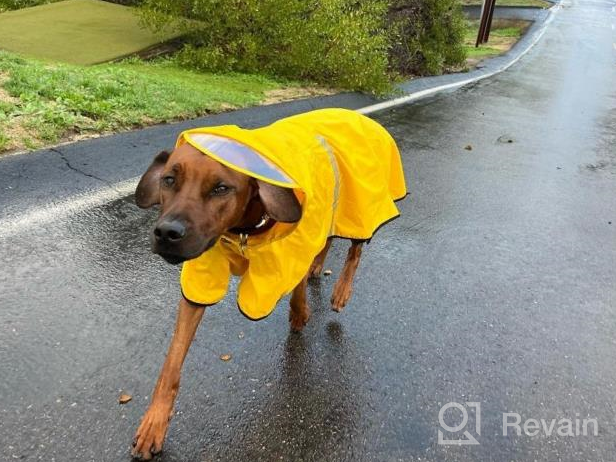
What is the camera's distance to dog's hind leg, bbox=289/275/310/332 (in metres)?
3.23

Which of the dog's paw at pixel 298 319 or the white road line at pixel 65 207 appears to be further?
the white road line at pixel 65 207

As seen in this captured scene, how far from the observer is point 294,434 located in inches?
102

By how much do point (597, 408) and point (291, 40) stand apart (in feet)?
26.0

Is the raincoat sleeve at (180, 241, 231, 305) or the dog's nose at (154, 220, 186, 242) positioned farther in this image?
the raincoat sleeve at (180, 241, 231, 305)

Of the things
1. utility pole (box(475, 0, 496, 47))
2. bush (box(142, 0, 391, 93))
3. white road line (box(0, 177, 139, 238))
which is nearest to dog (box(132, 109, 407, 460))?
white road line (box(0, 177, 139, 238))

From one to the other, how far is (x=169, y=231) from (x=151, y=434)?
0.87m

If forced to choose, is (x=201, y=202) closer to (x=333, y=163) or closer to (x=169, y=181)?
(x=169, y=181)

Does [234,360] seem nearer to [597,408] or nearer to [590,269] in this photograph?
[597,408]

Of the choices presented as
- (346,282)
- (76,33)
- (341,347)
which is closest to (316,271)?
(346,282)

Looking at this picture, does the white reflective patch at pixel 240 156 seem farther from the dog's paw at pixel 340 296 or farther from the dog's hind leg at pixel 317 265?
the dog's hind leg at pixel 317 265

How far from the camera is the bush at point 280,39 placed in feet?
31.2

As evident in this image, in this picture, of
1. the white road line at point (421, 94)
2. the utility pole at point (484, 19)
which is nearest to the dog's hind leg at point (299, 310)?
the white road line at point (421, 94)

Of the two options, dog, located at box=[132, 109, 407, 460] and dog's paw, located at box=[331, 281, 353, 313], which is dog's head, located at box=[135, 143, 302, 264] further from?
dog's paw, located at box=[331, 281, 353, 313]

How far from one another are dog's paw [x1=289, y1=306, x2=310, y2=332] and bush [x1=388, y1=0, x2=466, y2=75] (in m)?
10.3
